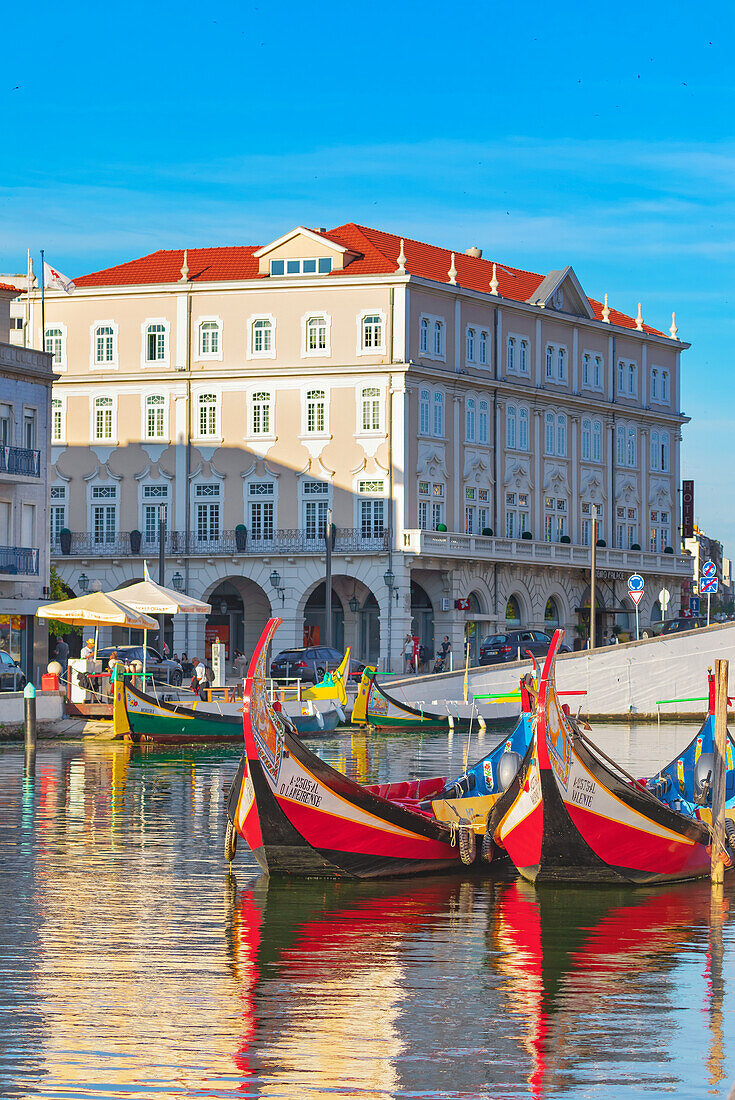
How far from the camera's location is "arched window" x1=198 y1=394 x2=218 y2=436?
81562 mm

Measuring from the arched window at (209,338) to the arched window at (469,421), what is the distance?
38.6 ft

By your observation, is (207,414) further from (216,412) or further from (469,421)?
(469,421)

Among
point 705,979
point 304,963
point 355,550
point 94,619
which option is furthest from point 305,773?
point 355,550

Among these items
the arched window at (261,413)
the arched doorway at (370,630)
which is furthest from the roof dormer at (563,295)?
the arched doorway at (370,630)

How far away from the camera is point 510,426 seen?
84562 millimetres

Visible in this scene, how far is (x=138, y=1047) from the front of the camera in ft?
42.7

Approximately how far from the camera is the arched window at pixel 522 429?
3349 inches

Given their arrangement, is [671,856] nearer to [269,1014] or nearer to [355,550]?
[269,1014]

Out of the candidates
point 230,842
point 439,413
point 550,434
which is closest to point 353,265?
point 439,413

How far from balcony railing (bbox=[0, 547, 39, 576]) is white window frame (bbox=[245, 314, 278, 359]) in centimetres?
2202

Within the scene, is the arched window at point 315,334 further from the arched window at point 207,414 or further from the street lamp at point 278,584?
the street lamp at point 278,584

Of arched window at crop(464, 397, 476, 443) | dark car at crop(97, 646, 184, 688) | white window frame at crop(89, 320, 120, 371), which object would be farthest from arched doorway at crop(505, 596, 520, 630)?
dark car at crop(97, 646, 184, 688)

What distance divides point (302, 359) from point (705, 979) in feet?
215

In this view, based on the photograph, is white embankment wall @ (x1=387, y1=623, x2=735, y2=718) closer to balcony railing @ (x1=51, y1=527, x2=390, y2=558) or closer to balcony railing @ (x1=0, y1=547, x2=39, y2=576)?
balcony railing @ (x1=0, y1=547, x2=39, y2=576)
